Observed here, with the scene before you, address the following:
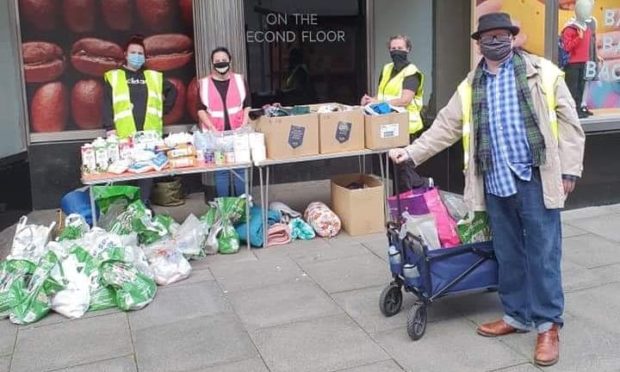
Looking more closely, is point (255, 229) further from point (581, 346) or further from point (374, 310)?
point (581, 346)

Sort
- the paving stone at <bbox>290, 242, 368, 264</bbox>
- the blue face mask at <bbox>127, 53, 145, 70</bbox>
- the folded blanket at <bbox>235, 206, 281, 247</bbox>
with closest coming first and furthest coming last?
the paving stone at <bbox>290, 242, 368, 264</bbox>
the folded blanket at <bbox>235, 206, 281, 247</bbox>
the blue face mask at <bbox>127, 53, 145, 70</bbox>

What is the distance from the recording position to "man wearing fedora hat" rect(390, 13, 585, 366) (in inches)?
149

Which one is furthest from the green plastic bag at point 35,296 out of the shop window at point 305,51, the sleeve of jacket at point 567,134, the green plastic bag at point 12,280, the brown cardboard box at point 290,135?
the shop window at point 305,51

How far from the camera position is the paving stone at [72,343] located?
Result: 4.11 meters

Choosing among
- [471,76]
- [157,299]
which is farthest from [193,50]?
[471,76]

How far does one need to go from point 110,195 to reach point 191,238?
3.16ft

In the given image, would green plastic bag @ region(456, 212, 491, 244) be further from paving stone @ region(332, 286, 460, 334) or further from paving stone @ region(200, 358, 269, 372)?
paving stone @ region(200, 358, 269, 372)

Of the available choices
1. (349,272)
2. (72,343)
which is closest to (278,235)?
(349,272)

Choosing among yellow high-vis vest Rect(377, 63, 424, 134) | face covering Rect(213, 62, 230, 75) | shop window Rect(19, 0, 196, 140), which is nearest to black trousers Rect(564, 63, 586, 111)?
yellow high-vis vest Rect(377, 63, 424, 134)

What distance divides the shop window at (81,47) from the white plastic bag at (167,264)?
2699 mm

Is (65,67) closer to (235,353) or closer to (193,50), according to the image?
(193,50)

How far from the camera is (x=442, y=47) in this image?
304 inches

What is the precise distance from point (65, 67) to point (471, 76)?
4.87 metres

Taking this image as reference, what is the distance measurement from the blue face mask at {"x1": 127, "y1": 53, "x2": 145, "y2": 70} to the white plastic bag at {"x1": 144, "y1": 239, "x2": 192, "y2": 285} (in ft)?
6.33
